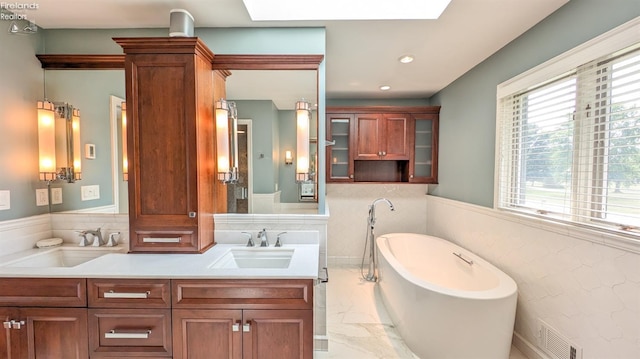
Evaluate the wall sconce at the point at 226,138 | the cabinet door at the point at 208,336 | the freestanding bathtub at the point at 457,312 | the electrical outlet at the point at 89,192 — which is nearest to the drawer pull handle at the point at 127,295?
the cabinet door at the point at 208,336

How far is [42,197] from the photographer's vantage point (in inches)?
79.6

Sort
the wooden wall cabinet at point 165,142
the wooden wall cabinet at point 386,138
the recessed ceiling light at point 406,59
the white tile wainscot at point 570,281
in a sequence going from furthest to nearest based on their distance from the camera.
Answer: the wooden wall cabinet at point 386,138 → the recessed ceiling light at point 406,59 → the wooden wall cabinet at point 165,142 → the white tile wainscot at point 570,281

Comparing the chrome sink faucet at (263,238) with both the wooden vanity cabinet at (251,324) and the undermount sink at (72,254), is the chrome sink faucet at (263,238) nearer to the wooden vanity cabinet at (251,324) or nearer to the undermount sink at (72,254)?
the wooden vanity cabinet at (251,324)

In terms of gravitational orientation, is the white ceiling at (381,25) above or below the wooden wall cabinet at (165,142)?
above

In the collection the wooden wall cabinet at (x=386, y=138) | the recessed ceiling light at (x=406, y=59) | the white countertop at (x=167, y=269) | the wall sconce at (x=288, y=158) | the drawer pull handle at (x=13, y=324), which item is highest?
the recessed ceiling light at (x=406, y=59)

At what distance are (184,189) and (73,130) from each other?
1147 mm

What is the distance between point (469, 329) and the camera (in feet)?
5.87

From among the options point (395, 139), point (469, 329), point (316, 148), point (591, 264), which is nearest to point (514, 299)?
point (469, 329)

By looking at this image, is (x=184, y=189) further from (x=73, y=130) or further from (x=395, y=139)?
(x=395, y=139)

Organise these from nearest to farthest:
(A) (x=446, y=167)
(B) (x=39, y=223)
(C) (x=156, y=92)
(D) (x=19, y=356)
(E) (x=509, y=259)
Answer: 1. (D) (x=19, y=356)
2. (C) (x=156, y=92)
3. (B) (x=39, y=223)
4. (E) (x=509, y=259)
5. (A) (x=446, y=167)

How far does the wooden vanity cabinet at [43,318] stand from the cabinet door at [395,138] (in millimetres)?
3283

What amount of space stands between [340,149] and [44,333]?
10.4ft

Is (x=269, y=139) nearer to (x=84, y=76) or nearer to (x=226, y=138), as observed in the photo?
(x=226, y=138)

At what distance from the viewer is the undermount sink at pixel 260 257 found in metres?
1.88
